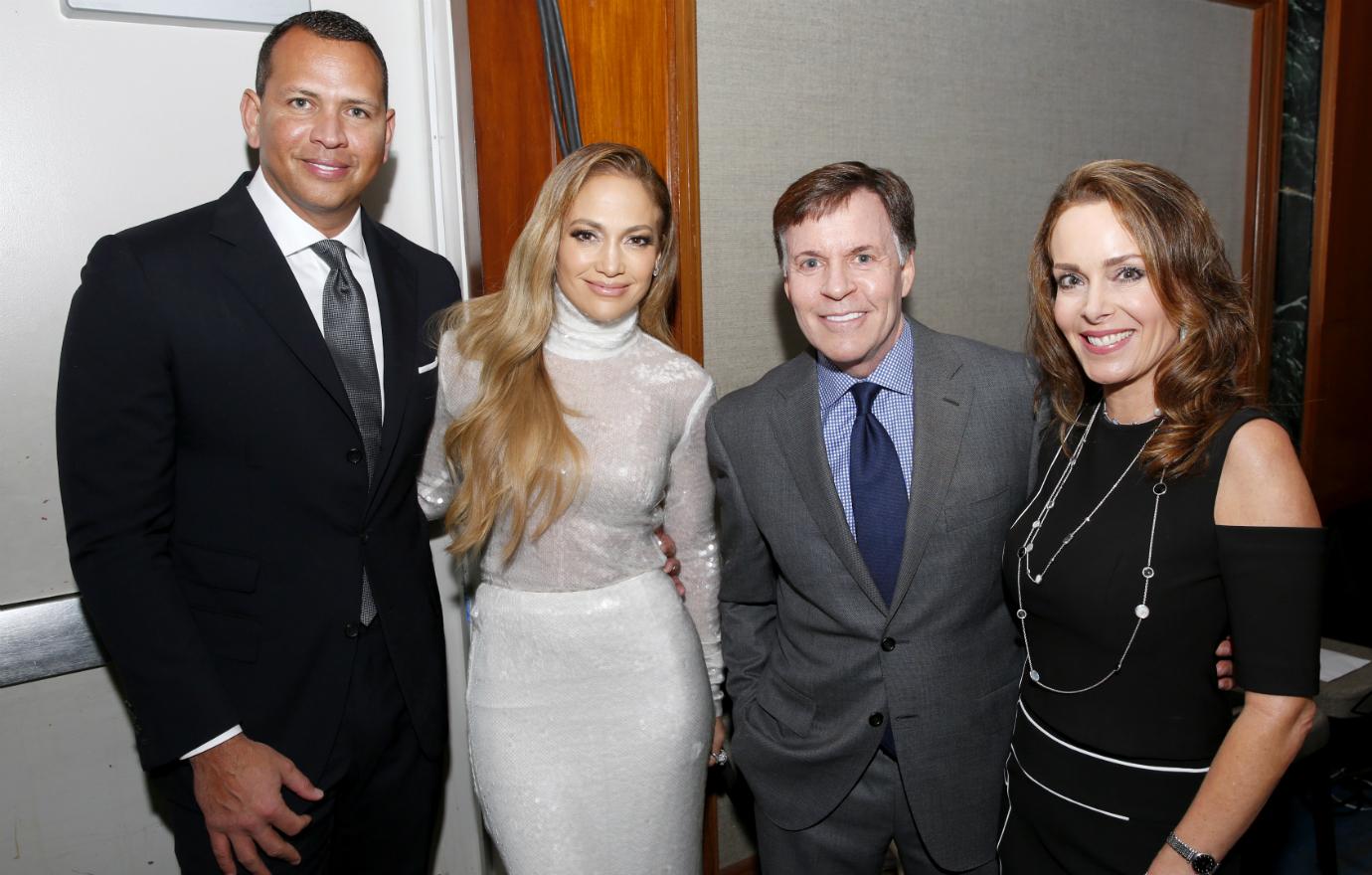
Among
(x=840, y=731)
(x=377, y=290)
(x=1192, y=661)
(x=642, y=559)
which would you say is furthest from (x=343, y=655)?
(x=1192, y=661)

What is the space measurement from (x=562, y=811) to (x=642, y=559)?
483 mm

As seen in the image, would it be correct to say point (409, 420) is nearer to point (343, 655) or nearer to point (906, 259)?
point (343, 655)

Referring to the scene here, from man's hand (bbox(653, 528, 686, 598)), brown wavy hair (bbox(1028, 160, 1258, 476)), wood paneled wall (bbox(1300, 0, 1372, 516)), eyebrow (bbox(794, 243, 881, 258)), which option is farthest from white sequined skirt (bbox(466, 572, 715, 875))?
wood paneled wall (bbox(1300, 0, 1372, 516))

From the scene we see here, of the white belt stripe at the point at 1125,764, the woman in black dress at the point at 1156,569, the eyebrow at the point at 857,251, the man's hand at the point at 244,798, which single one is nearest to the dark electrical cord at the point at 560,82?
the eyebrow at the point at 857,251

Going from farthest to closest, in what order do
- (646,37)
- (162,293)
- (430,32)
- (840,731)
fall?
(430,32), (646,37), (840,731), (162,293)

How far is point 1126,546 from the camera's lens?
1.46m

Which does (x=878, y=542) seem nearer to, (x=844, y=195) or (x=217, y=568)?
(x=844, y=195)

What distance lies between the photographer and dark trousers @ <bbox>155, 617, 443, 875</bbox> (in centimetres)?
171

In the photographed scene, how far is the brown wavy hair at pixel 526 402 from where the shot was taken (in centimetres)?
179

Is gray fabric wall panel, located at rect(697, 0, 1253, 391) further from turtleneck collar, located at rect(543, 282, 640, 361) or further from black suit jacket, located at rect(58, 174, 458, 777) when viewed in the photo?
black suit jacket, located at rect(58, 174, 458, 777)

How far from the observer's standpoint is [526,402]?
1.81m

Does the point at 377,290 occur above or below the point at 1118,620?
above

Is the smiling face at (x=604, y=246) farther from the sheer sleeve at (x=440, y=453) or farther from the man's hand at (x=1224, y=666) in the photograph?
the man's hand at (x=1224, y=666)

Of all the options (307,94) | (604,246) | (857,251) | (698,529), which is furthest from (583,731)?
(307,94)
